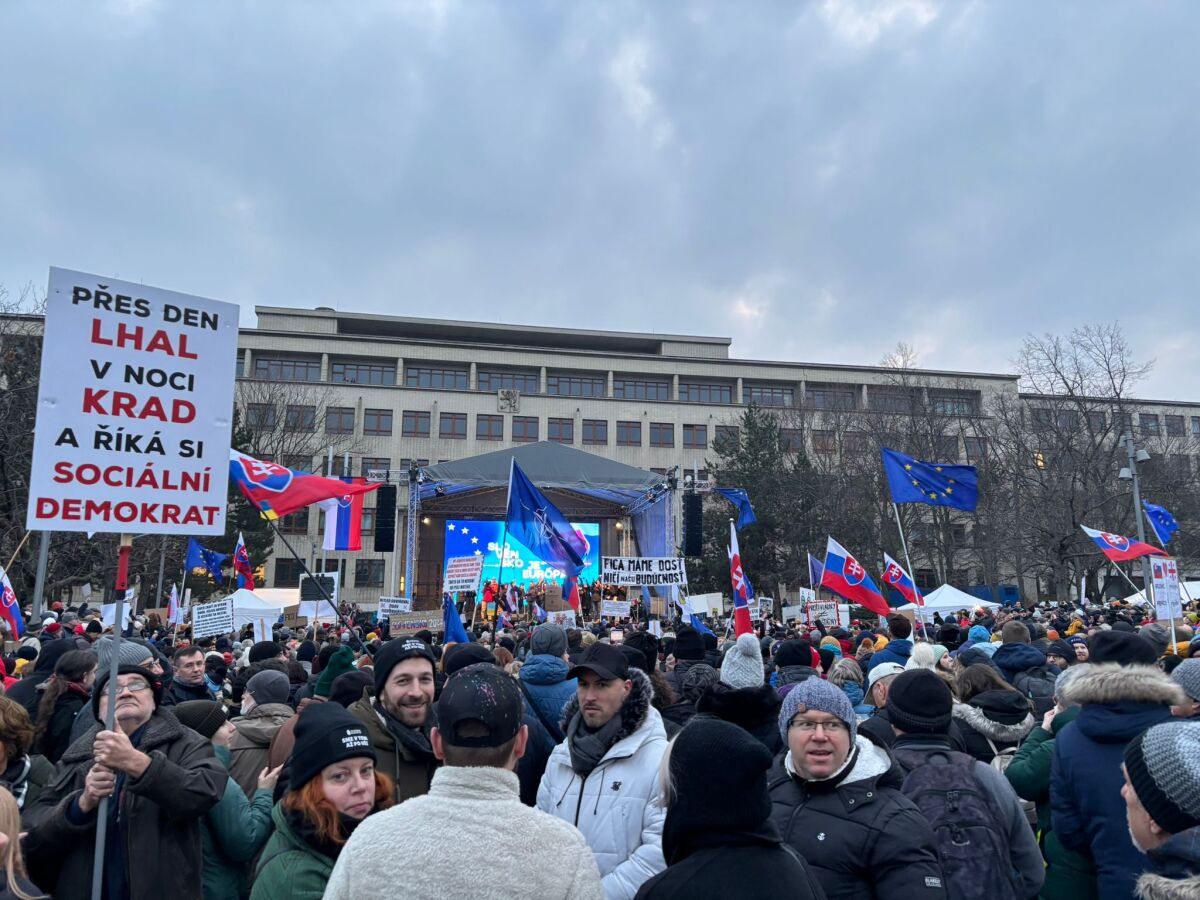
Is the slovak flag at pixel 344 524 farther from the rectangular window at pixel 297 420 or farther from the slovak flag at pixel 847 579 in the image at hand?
the rectangular window at pixel 297 420

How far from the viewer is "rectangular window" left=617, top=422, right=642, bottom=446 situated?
55312 millimetres

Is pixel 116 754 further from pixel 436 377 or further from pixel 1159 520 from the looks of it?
pixel 436 377

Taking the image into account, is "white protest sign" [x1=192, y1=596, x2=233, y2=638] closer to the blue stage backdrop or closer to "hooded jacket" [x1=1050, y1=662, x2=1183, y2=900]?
"hooded jacket" [x1=1050, y1=662, x2=1183, y2=900]

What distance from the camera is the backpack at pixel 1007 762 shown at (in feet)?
14.9

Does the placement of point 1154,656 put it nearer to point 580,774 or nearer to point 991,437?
point 580,774

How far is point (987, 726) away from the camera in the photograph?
445 centimetres

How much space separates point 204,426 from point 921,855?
11.3 ft

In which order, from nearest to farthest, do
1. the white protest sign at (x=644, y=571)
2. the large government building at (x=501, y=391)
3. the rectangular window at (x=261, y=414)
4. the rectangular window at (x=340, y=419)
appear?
the white protest sign at (x=644, y=571)
the rectangular window at (x=261, y=414)
the large government building at (x=501, y=391)
the rectangular window at (x=340, y=419)

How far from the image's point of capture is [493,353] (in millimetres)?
55750

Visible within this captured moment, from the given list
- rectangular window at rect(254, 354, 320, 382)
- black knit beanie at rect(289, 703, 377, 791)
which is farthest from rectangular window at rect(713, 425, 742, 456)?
black knit beanie at rect(289, 703, 377, 791)

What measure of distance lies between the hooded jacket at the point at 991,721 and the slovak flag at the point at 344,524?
Result: 16118 mm

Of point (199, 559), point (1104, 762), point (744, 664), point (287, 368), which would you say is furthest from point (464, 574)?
point (287, 368)

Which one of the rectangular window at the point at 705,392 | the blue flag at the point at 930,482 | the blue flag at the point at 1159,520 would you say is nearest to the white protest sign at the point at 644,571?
the blue flag at the point at 930,482

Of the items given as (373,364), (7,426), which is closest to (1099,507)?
(7,426)
